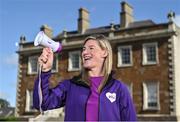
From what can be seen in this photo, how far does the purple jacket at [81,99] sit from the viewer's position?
2807mm

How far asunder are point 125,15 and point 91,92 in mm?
26318

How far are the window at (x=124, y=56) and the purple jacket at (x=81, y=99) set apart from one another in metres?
23.8

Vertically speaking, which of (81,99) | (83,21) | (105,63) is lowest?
(81,99)

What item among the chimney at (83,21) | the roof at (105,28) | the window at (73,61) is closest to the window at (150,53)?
the roof at (105,28)

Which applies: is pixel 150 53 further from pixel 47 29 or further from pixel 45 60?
pixel 45 60

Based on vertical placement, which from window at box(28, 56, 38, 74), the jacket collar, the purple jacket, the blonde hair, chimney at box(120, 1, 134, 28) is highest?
chimney at box(120, 1, 134, 28)

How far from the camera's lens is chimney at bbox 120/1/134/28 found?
2849 centimetres

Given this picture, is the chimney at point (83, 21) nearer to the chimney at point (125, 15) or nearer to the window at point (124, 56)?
the chimney at point (125, 15)

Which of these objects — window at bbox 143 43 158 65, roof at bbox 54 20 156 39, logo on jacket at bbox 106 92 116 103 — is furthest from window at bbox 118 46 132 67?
logo on jacket at bbox 106 92 116 103

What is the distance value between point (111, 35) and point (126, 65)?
2.53 m

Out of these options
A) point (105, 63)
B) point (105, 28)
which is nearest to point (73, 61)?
point (105, 28)

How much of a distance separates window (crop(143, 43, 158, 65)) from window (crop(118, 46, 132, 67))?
1.11 meters

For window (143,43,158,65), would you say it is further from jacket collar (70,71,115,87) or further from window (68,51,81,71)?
jacket collar (70,71,115,87)

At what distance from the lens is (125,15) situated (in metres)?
28.8
